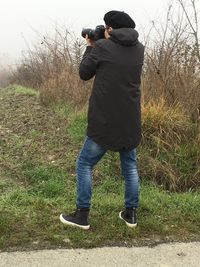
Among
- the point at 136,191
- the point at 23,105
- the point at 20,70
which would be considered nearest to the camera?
the point at 136,191

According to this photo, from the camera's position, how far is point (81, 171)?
4570mm

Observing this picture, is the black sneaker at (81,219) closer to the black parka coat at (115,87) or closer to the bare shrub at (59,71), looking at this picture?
the black parka coat at (115,87)

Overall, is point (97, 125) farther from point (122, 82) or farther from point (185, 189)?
point (185, 189)

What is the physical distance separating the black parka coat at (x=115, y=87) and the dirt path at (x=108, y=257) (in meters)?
0.87

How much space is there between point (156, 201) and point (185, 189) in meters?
1.05

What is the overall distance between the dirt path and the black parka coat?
87cm

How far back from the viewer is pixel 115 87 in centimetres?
432

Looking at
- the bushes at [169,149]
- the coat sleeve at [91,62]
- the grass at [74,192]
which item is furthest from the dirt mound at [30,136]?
the coat sleeve at [91,62]

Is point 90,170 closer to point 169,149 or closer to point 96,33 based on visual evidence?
point 96,33

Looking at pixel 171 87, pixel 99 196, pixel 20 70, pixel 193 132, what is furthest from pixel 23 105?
pixel 20 70

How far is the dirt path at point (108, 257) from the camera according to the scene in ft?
13.4

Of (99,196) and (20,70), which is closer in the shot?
(99,196)

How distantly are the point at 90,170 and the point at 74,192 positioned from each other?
1224 mm

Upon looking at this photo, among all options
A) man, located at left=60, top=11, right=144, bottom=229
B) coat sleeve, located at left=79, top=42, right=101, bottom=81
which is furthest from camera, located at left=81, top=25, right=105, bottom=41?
coat sleeve, located at left=79, top=42, right=101, bottom=81
